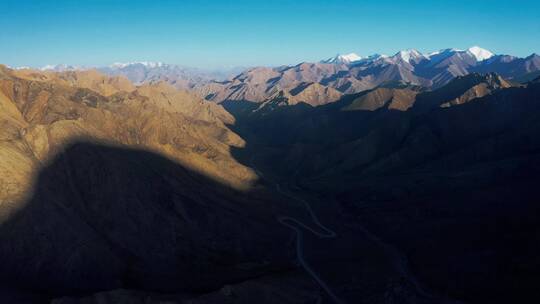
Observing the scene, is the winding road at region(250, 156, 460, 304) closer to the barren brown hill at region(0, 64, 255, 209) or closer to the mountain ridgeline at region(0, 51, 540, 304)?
the mountain ridgeline at region(0, 51, 540, 304)

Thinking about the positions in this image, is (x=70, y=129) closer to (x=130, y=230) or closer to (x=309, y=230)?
(x=130, y=230)

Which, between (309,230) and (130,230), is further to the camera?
(309,230)

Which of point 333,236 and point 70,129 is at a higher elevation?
point 70,129

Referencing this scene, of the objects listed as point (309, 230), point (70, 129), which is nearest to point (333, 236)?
point (309, 230)

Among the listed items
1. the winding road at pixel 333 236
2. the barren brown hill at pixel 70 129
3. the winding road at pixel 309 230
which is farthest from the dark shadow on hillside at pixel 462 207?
the barren brown hill at pixel 70 129

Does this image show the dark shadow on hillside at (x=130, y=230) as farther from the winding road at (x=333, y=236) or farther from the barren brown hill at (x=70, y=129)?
the barren brown hill at (x=70, y=129)

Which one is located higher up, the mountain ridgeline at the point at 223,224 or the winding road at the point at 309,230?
the mountain ridgeline at the point at 223,224

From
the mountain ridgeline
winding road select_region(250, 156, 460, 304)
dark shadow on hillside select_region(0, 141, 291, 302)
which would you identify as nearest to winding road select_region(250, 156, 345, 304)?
winding road select_region(250, 156, 460, 304)

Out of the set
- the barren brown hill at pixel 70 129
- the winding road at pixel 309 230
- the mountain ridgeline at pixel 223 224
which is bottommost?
the winding road at pixel 309 230
